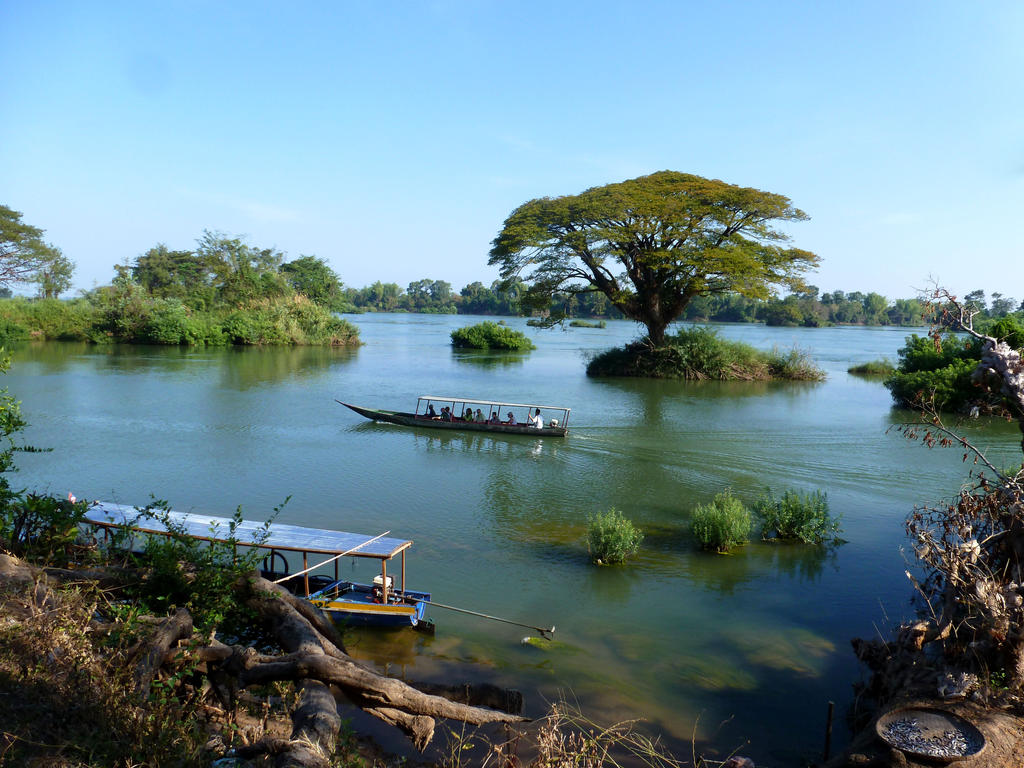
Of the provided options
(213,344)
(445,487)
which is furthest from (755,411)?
(213,344)

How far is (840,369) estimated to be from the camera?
4997cm

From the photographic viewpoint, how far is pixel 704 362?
41.0m

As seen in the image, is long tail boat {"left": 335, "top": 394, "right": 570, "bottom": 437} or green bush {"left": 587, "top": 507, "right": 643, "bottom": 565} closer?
green bush {"left": 587, "top": 507, "right": 643, "bottom": 565}

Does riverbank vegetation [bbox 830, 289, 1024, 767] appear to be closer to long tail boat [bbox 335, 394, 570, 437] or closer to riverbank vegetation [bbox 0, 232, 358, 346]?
→ long tail boat [bbox 335, 394, 570, 437]

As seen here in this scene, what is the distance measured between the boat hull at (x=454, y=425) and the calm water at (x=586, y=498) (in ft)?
1.38

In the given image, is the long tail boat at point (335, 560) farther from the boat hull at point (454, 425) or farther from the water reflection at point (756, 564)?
the boat hull at point (454, 425)

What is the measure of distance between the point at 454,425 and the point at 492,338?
38.4m

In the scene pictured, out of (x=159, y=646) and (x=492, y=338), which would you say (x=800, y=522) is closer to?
(x=159, y=646)

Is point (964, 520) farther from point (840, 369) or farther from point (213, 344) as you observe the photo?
point (213, 344)

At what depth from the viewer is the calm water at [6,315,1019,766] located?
9438 mm

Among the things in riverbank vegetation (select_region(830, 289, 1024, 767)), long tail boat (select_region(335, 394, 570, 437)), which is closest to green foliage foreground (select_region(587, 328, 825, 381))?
long tail boat (select_region(335, 394, 570, 437))

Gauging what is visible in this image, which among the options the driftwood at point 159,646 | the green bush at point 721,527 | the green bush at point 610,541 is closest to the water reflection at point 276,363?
the green bush at point 610,541

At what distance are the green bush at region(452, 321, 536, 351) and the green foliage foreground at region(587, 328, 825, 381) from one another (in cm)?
1974

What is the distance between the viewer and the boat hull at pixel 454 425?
79.5 feet
